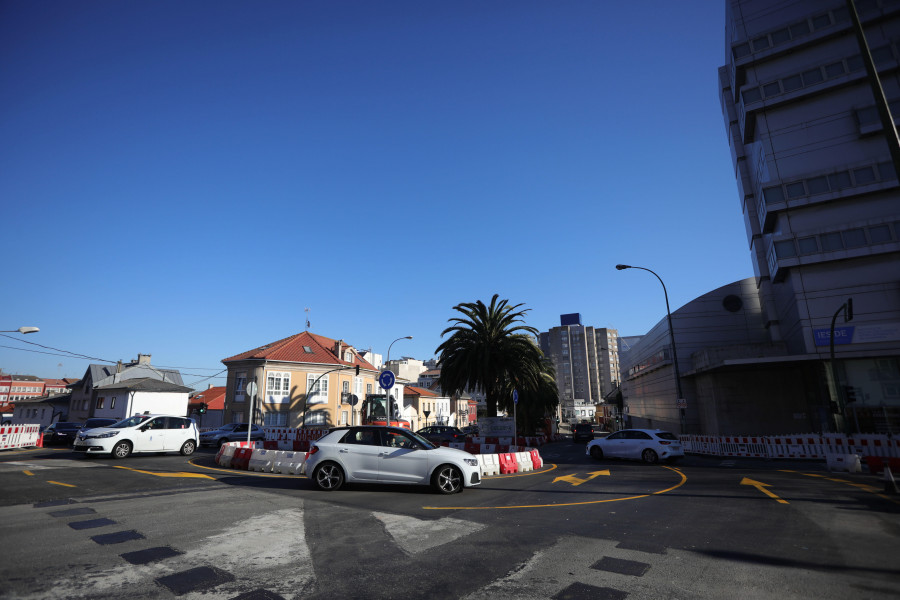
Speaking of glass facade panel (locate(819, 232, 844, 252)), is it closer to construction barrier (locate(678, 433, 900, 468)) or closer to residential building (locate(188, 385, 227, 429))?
construction barrier (locate(678, 433, 900, 468))

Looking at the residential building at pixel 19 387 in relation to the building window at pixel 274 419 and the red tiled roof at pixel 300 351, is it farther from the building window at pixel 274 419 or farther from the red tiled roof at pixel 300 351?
the building window at pixel 274 419

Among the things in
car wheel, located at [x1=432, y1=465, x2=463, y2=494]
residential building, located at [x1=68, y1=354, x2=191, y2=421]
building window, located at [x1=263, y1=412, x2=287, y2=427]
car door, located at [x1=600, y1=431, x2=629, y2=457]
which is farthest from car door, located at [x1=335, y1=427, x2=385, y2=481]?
residential building, located at [x1=68, y1=354, x2=191, y2=421]

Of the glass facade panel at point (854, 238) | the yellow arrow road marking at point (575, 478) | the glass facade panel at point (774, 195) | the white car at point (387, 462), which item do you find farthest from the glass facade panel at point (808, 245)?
the white car at point (387, 462)

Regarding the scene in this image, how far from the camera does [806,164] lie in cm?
3141

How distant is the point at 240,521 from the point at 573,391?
17762 centimetres

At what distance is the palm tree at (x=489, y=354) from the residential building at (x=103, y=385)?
40.4m

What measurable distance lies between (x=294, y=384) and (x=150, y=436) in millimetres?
30587

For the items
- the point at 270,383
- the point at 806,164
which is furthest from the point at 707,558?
the point at 270,383

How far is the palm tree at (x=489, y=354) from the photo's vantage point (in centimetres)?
2964

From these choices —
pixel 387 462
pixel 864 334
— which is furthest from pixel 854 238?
pixel 387 462

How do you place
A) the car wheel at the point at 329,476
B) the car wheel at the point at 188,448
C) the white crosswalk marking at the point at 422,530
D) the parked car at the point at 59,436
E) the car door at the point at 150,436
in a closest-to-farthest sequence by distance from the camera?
the white crosswalk marking at the point at 422,530, the car wheel at the point at 329,476, the car door at the point at 150,436, the car wheel at the point at 188,448, the parked car at the point at 59,436

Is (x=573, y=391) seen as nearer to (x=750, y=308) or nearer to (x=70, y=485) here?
(x=750, y=308)

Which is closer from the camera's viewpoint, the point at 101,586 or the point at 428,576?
the point at 101,586

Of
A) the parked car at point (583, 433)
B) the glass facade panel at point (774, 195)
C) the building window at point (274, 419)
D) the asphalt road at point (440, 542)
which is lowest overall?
the parked car at point (583, 433)
